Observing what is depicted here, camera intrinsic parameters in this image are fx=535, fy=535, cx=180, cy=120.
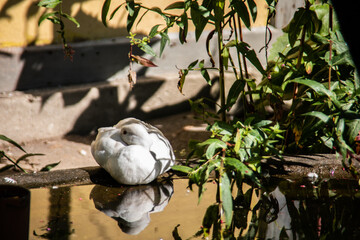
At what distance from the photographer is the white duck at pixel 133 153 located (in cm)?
274

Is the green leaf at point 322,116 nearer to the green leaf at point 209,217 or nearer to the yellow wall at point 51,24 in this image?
the green leaf at point 209,217

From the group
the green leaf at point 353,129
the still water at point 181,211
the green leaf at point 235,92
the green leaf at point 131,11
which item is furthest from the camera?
the green leaf at point 235,92

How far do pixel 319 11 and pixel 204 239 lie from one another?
6.14 ft

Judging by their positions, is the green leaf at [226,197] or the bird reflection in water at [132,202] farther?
the bird reflection in water at [132,202]

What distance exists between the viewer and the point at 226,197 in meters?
2.26

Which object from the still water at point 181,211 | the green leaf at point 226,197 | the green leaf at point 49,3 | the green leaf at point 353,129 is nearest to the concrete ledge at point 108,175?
the still water at point 181,211

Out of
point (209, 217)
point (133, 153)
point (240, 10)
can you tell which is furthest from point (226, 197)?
point (240, 10)

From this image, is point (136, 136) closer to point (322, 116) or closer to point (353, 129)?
point (322, 116)

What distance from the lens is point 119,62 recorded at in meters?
4.35

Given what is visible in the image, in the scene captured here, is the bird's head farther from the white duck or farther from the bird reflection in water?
the bird reflection in water

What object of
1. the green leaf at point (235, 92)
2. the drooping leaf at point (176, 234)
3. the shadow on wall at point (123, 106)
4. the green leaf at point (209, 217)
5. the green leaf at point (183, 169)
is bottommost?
the shadow on wall at point (123, 106)

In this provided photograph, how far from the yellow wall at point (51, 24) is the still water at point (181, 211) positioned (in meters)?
1.61

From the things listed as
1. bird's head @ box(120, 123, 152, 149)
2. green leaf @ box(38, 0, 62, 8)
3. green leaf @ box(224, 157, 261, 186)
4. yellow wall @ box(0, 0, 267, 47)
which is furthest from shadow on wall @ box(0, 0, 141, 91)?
green leaf @ box(224, 157, 261, 186)

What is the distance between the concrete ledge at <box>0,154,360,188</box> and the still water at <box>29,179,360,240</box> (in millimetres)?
60
